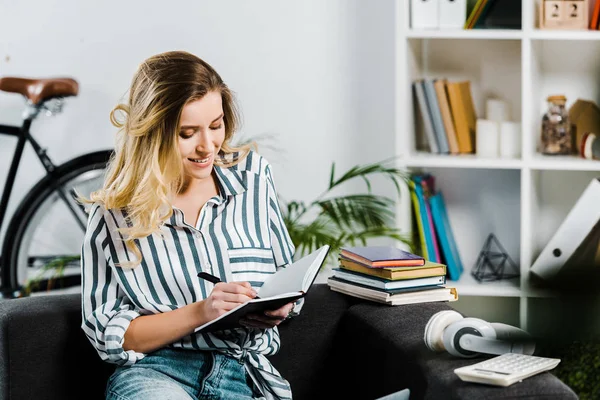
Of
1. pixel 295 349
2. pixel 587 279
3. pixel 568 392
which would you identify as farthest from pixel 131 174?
pixel 587 279

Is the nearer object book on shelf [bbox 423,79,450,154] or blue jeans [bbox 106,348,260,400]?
blue jeans [bbox 106,348,260,400]

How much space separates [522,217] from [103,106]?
151 centimetres

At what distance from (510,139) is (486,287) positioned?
48cm

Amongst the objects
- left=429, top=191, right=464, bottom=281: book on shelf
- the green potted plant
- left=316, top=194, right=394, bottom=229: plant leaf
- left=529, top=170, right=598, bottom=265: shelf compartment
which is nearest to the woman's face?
the green potted plant

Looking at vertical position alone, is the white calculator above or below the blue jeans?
above

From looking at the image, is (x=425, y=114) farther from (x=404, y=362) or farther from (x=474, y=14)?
(x=404, y=362)

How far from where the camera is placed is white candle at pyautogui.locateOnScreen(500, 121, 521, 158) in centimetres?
267

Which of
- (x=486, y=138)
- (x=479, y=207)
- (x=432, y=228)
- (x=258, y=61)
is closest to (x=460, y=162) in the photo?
(x=486, y=138)

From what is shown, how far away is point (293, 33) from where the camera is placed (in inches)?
113

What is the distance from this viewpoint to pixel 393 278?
1.65 meters

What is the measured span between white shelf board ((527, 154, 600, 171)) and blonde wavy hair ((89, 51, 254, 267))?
1.33 meters

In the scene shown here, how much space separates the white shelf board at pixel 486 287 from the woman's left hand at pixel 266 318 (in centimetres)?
131

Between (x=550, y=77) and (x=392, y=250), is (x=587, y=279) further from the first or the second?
(x=550, y=77)

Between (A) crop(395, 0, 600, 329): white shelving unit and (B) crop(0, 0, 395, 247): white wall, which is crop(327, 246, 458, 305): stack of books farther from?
(B) crop(0, 0, 395, 247): white wall
